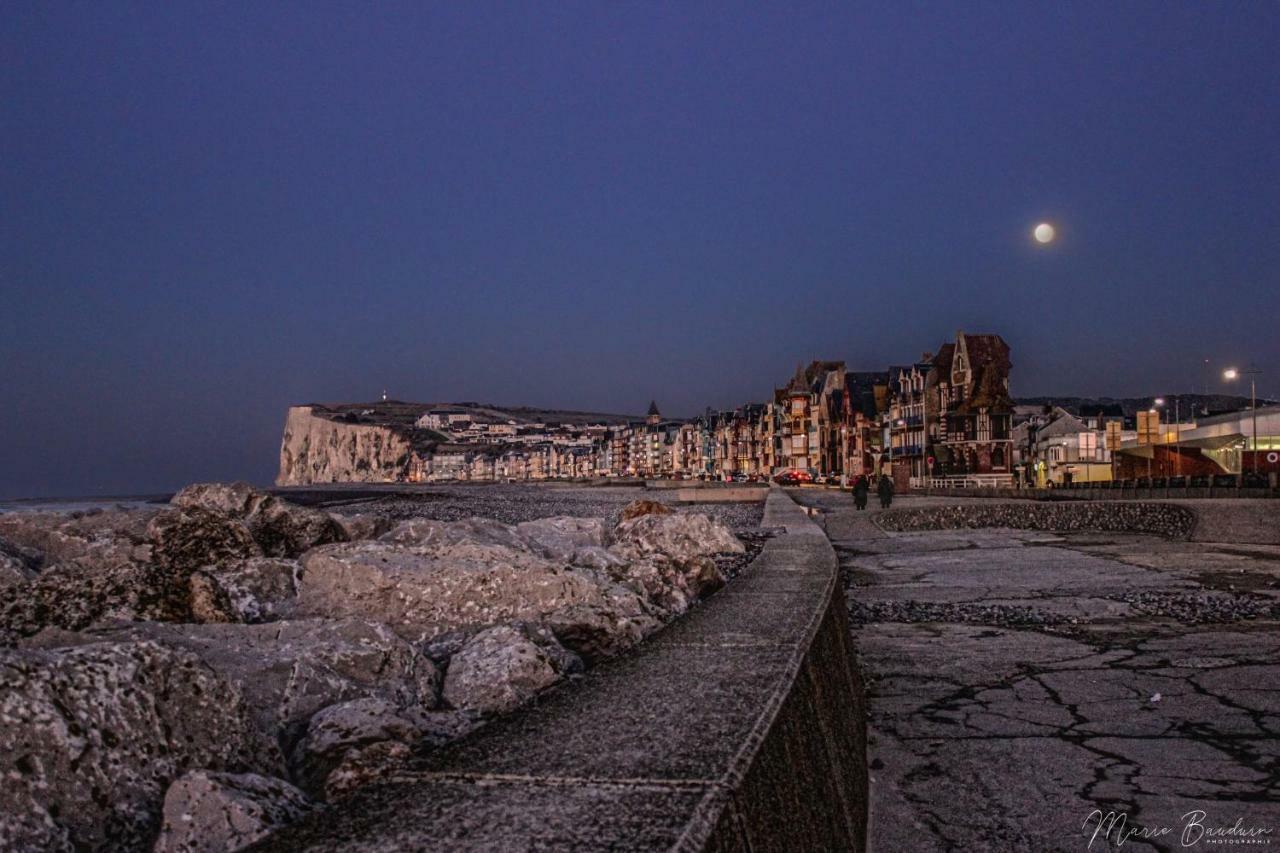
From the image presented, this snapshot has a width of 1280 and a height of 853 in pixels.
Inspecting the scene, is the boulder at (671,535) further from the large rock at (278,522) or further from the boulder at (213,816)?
the boulder at (213,816)

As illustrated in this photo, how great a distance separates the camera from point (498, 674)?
3840 mm

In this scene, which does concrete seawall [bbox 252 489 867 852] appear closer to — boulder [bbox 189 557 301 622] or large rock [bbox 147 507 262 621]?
boulder [bbox 189 557 301 622]

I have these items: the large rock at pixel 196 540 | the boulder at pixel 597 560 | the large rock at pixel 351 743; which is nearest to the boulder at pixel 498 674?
the large rock at pixel 351 743

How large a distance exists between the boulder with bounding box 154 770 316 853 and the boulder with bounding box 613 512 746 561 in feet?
19.5

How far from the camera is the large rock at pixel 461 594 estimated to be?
16.6 feet

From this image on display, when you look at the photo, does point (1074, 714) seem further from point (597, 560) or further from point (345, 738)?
point (345, 738)

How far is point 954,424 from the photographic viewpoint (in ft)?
251

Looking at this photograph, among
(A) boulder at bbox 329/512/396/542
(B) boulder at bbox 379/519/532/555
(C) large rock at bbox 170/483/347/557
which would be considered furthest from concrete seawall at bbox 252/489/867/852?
(A) boulder at bbox 329/512/396/542

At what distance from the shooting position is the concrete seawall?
1.80 metres

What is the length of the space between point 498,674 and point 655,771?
183cm

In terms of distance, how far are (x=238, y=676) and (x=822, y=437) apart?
363 ft

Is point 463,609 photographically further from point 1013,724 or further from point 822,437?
point 822,437

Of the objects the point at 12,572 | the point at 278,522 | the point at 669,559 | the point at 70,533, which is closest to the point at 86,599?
the point at 12,572

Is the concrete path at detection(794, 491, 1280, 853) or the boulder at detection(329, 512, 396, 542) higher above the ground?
the boulder at detection(329, 512, 396, 542)
